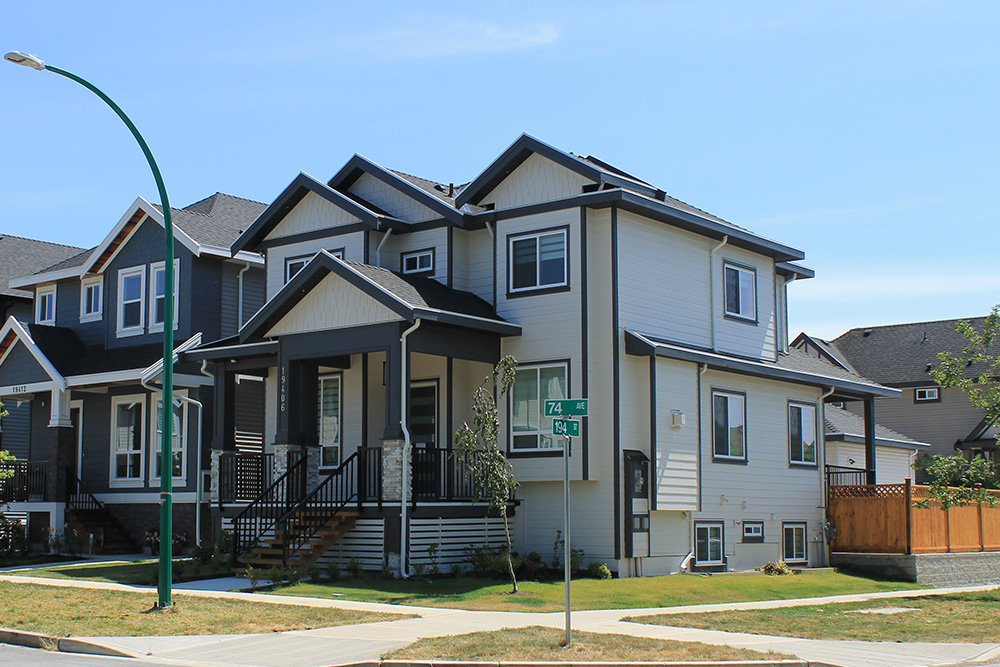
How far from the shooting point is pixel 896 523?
25.3 metres

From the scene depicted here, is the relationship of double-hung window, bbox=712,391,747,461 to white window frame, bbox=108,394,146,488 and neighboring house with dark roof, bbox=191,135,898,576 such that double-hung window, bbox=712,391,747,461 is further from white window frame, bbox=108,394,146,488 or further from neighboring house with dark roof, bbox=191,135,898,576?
white window frame, bbox=108,394,146,488

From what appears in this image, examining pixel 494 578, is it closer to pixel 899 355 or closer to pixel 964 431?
pixel 964 431

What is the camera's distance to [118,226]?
3023cm

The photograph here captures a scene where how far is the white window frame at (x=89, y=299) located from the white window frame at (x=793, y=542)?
63.3 feet

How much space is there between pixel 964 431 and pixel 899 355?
17.9 ft

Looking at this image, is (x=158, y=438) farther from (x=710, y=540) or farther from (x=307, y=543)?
(x=710, y=540)

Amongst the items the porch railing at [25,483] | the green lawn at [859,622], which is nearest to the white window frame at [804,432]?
the green lawn at [859,622]

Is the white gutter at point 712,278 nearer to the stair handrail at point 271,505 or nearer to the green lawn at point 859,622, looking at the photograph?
the green lawn at point 859,622

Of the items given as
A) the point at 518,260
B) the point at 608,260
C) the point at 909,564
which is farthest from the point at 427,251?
the point at 909,564

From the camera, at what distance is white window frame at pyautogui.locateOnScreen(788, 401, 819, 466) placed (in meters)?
26.9

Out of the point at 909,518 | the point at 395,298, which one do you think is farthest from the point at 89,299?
the point at 909,518

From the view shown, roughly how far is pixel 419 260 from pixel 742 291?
25.4ft

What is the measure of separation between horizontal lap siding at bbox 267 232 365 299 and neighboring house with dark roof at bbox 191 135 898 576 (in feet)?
0.15

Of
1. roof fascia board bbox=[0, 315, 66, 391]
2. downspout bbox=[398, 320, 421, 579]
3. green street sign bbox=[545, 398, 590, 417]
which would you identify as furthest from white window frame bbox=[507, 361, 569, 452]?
roof fascia board bbox=[0, 315, 66, 391]
